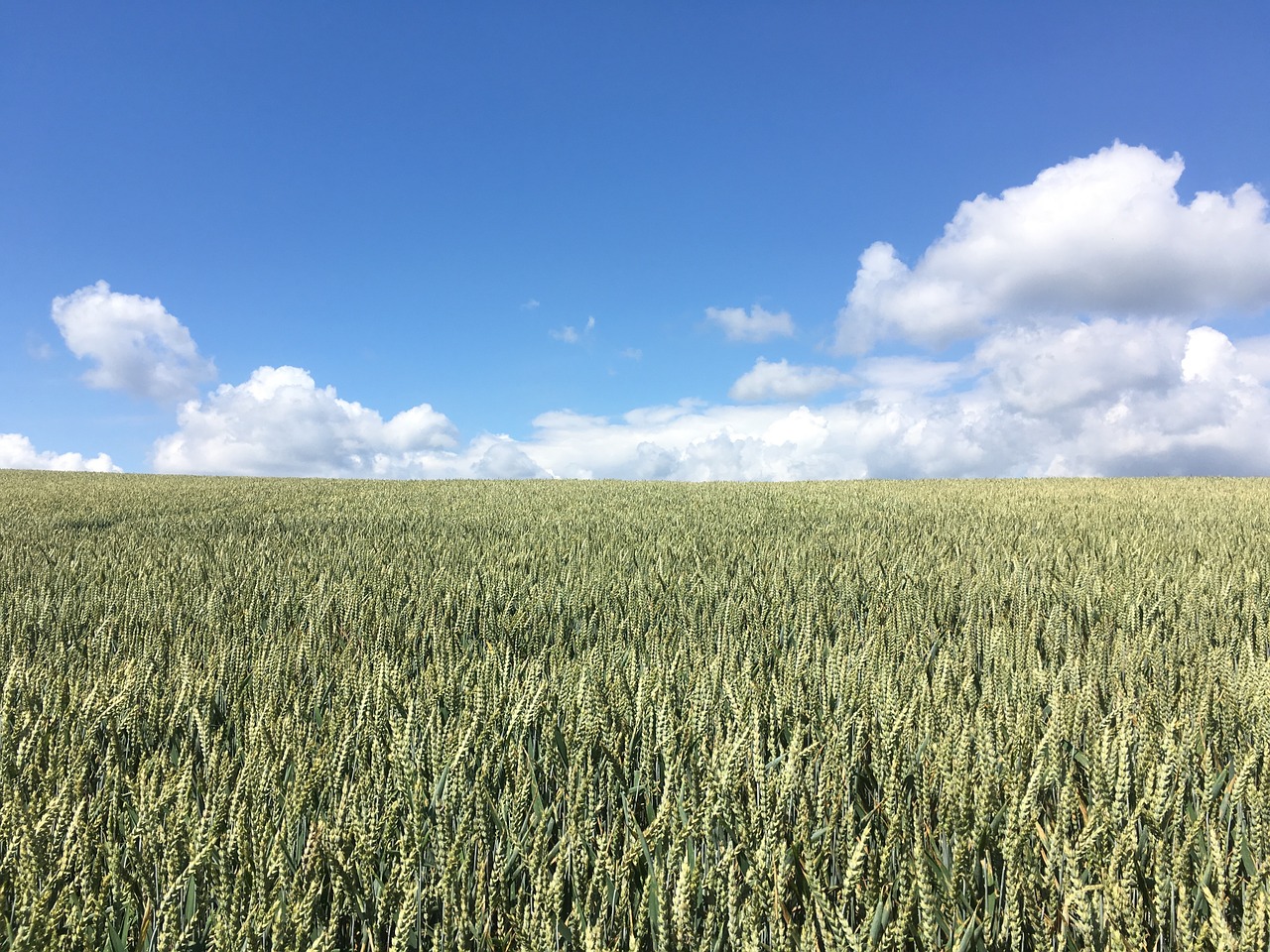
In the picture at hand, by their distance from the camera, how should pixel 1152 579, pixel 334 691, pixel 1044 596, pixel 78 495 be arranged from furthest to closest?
pixel 78 495, pixel 1152 579, pixel 1044 596, pixel 334 691

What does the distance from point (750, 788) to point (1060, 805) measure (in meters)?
0.65

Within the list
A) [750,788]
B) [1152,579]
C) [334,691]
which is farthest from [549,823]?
[1152,579]

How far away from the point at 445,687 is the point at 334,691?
46cm

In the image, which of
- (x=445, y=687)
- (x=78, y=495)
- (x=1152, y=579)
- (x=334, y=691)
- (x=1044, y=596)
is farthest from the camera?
(x=78, y=495)

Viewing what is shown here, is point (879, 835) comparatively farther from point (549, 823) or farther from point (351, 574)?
point (351, 574)

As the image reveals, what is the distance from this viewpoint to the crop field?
1.14 metres

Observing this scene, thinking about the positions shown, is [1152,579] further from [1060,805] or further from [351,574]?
[351,574]

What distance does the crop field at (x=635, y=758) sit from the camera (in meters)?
1.14

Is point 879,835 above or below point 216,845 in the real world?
below

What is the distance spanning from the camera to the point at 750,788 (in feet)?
5.03

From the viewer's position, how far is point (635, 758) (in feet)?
6.06

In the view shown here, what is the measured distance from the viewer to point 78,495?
11.6 m

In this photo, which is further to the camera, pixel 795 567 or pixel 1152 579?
pixel 795 567

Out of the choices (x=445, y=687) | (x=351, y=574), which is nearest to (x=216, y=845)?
(x=445, y=687)
